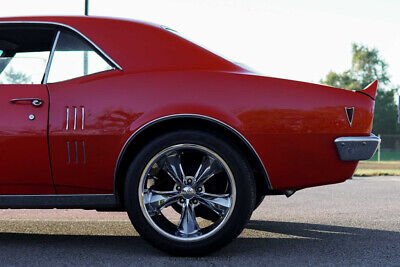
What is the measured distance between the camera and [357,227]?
202 inches

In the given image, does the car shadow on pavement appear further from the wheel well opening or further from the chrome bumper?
the chrome bumper

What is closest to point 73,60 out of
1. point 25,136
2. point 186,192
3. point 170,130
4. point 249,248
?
point 25,136

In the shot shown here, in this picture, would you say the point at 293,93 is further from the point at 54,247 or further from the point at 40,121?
the point at 54,247

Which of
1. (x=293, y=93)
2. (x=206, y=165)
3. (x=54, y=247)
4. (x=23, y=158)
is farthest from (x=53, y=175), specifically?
(x=293, y=93)

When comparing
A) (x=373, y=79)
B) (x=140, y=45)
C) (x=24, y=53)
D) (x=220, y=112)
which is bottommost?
(x=373, y=79)

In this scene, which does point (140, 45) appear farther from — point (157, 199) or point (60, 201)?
point (60, 201)

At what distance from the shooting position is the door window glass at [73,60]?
3883 mm

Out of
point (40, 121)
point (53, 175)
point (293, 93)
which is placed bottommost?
point (53, 175)

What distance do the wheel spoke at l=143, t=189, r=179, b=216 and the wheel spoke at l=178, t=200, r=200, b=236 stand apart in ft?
0.33

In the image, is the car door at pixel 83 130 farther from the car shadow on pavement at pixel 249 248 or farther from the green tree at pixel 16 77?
the car shadow on pavement at pixel 249 248

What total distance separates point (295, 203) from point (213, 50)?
12.4 feet

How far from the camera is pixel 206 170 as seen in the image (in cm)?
378

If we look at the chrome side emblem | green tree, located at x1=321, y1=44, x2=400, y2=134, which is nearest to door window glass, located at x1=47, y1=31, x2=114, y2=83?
the chrome side emblem

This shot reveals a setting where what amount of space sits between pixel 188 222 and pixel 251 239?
35.0 inches
